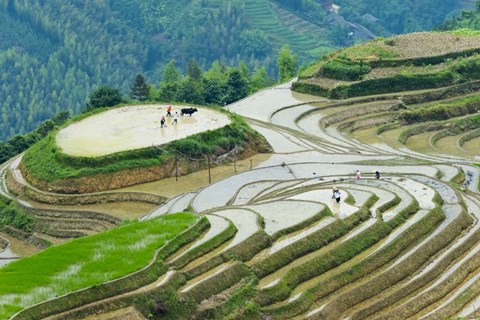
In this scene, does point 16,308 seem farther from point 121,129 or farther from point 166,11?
point 166,11

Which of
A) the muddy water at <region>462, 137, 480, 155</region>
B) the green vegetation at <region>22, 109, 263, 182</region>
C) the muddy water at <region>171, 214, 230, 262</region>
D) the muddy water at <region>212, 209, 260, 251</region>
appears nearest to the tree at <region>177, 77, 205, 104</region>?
the green vegetation at <region>22, 109, 263, 182</region>

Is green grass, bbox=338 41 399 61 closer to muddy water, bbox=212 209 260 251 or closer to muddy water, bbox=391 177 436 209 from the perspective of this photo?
muddy water, bbox=391 177 436 209

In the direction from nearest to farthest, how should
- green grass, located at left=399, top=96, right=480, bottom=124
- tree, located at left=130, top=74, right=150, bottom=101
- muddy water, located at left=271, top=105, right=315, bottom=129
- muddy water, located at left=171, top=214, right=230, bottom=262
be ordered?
muddy water, located at left=171, top=214, right=230, bottom=262 → muddy water, located at left=271, top=105, right=315, bottom=129 → green grass, located at left=399, top=96, right=480, bottom=124 → tree, located at left=130, top=74, right=150, bottom=101

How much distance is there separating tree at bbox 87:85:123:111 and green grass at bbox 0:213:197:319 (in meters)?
24.7

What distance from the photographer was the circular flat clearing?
45062mm

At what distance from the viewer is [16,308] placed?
24.5 meters

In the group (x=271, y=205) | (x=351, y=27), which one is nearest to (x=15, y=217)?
(x=271, y=205)

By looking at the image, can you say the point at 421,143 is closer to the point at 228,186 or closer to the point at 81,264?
the point at 228,186

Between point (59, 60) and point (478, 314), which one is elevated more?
point (478, 314)

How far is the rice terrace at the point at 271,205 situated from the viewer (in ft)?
90.3

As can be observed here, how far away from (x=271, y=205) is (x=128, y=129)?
1453 centimetres

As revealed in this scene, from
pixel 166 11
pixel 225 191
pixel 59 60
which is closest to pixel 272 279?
pixel 225 191

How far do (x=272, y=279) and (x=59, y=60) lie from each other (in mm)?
95328

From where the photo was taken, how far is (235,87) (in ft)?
214
